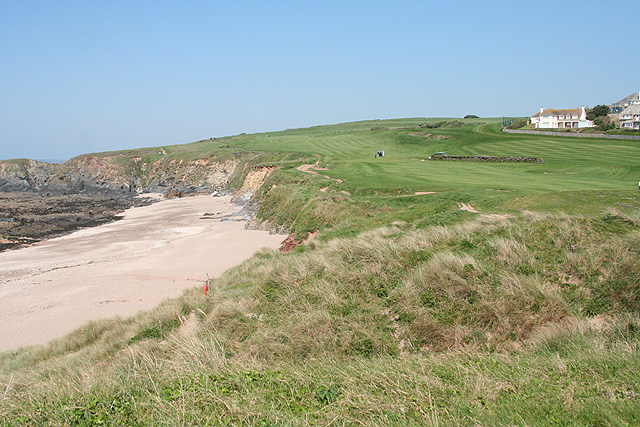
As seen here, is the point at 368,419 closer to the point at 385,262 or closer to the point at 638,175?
the point at 385,262

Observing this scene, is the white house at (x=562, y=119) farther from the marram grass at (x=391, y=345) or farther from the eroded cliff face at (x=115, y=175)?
the marram grass at (x=391, y=345)

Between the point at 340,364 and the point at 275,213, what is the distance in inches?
1019

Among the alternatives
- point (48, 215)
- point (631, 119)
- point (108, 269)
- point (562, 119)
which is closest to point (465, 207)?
point (108, 269)

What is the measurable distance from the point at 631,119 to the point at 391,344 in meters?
82.9

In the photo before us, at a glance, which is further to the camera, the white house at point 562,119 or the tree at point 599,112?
the tree at point 599,112

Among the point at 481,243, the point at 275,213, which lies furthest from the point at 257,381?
the point at 275,213

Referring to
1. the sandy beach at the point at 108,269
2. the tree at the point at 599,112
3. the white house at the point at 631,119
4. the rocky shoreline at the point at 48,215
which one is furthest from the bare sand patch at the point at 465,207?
the tree at the point at 599,112

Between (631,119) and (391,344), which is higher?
(631,119)

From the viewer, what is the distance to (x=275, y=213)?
31.5 metres

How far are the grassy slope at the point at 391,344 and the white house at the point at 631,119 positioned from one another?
68961mm

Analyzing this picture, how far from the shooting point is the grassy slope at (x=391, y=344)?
15.0ft

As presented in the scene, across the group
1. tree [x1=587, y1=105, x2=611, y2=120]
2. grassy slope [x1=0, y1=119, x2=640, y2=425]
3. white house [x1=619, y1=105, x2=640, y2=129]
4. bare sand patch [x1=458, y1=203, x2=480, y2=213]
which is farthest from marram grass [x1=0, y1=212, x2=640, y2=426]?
tree [x1=587, y1=105, x2=611, y2=120]

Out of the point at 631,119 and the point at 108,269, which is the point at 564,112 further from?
the point at 108,269

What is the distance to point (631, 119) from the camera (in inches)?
2726
